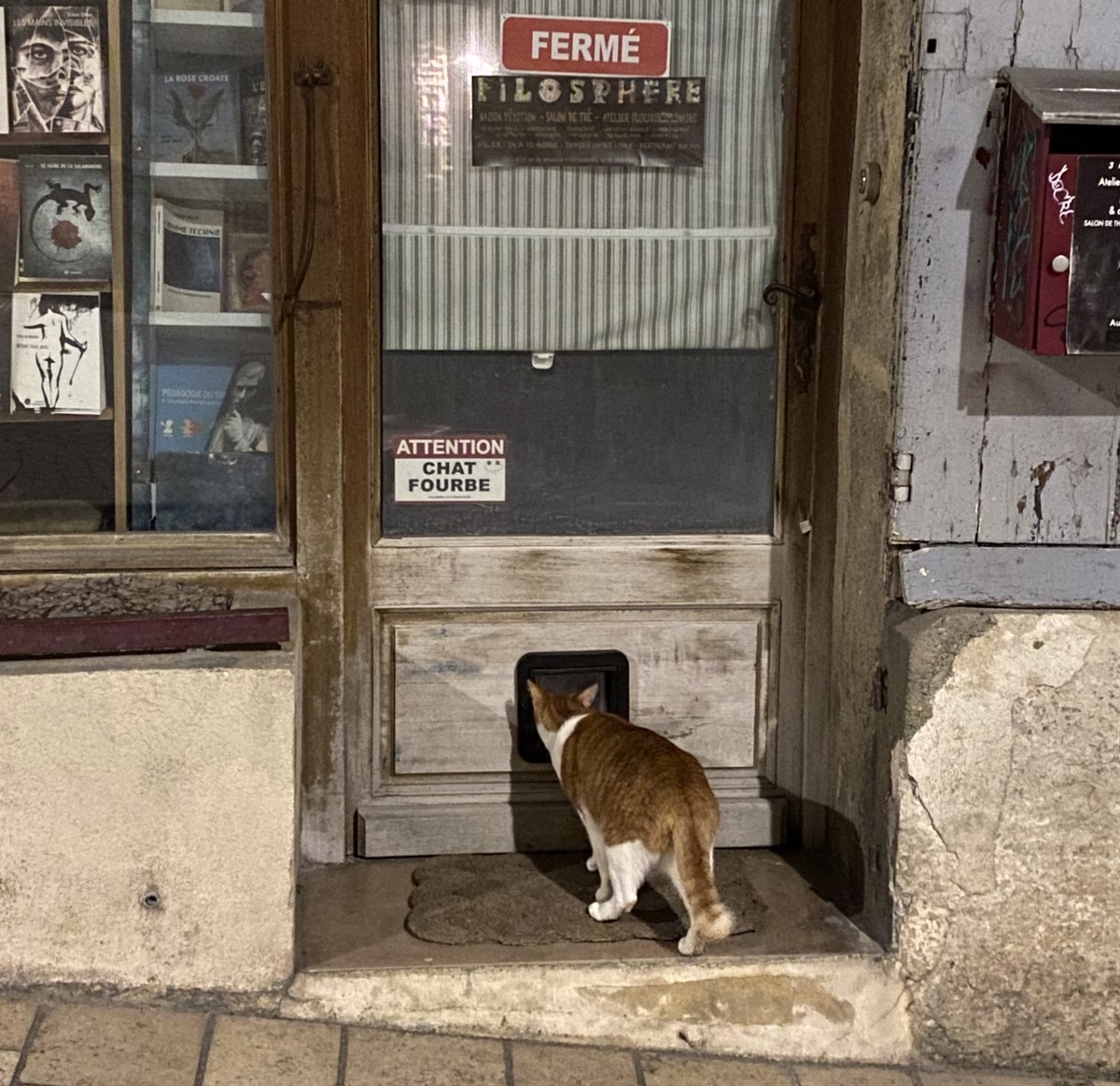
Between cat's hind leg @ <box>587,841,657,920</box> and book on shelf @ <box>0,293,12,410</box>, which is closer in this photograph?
cat's hind leg @ <box>587,841,657,920</box>

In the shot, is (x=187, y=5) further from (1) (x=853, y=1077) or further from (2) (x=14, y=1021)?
(1) (x=853, y=1077)

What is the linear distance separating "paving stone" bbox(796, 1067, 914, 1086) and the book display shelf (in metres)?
1.83

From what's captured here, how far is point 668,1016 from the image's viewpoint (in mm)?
3135

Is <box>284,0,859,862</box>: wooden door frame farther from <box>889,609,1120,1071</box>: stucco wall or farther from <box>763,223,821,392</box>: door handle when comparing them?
<box>889,609,1120,1071</box>: stucco wall

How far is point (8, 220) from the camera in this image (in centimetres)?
343

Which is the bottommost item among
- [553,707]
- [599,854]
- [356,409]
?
[599,854]

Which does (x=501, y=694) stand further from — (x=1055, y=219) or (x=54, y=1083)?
(x=1055, y=219)

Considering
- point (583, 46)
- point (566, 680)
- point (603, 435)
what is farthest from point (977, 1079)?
point (583, 46)

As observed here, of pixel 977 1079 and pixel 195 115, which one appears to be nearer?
pixel 977 1079

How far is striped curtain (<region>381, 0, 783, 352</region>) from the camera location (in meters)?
3.47

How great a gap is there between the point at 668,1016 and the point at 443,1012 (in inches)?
19.8

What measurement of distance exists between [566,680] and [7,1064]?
1.59m

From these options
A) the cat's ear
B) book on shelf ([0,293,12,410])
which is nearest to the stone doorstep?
the cat's ear

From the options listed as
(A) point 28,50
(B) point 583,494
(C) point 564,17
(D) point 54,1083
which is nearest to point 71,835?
(D) point 54,1083
